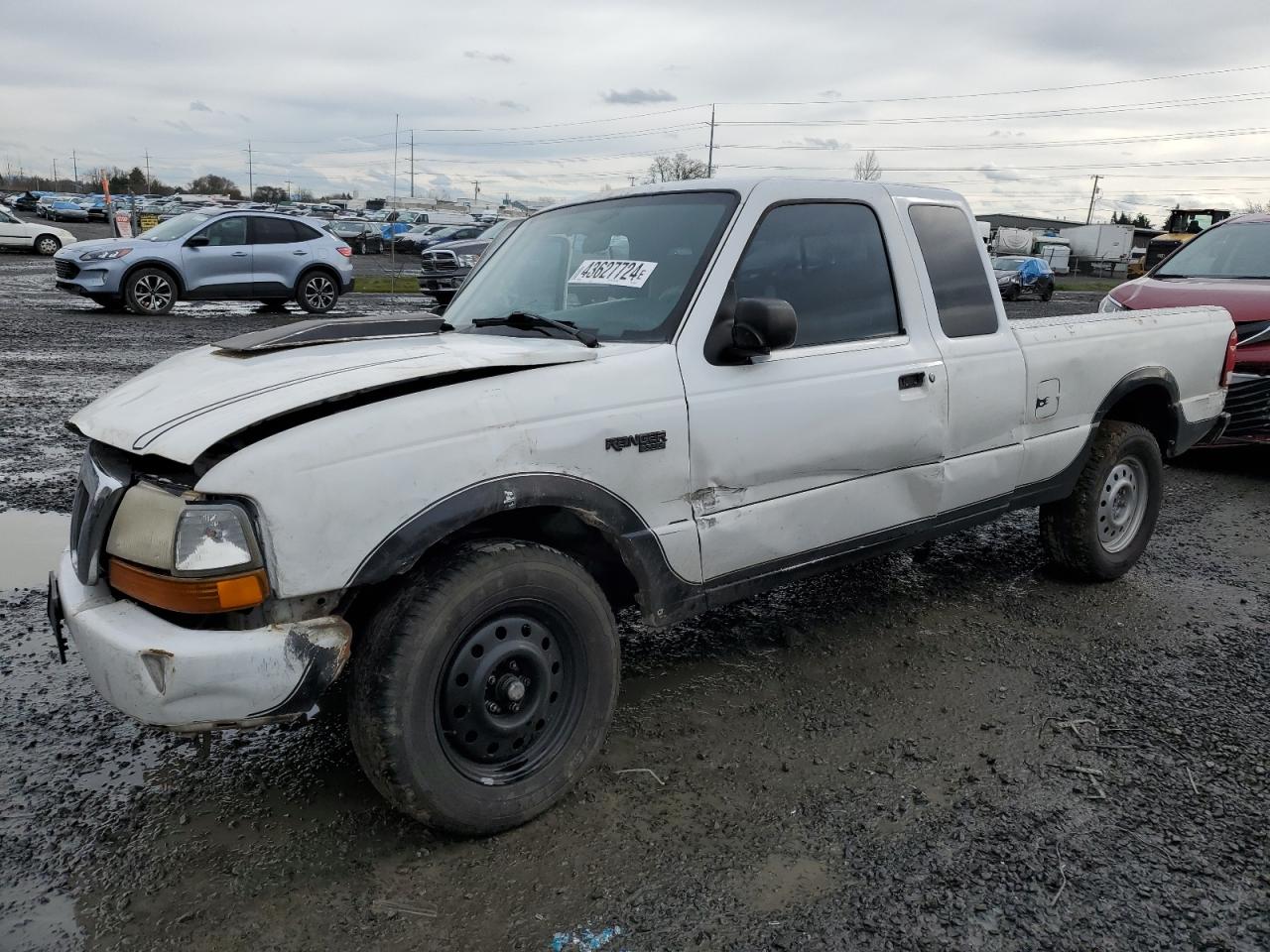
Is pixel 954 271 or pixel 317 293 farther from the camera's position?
pixel 317 293

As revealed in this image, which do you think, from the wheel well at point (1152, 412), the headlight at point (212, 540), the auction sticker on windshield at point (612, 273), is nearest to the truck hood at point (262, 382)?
the headlight at point (212, 540)

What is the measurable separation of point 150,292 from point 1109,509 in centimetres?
1517

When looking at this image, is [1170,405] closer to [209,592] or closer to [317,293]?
[209,592]

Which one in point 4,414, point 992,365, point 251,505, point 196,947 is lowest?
point 196,947

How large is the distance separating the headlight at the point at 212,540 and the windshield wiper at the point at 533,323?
49.1 inches

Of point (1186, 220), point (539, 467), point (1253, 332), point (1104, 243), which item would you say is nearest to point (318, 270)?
point (1253, 332)

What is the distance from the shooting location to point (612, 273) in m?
3.51

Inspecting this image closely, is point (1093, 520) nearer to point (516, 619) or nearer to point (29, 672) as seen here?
point (516, 619)

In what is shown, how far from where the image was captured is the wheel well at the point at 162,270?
50.6 ft

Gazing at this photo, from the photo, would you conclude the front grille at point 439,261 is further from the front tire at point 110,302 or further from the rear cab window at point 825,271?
the rear cab window at point 825,271

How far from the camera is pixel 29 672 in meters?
3.78

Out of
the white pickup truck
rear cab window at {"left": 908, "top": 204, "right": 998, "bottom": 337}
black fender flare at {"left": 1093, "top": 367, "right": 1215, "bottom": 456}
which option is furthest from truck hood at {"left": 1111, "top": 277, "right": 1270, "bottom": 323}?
the white pickup truck

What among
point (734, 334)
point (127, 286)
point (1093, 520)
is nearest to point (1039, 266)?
point (127, 286)

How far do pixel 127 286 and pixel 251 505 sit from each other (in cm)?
1522
